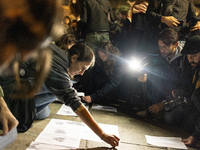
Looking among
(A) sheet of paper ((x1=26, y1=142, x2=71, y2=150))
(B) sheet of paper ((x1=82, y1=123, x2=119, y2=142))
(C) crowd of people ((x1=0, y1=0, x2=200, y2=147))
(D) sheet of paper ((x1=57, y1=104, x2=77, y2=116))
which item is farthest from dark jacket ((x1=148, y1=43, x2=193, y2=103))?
(A) sheet of paper ((x1=26, y1=142, x2=71, y2=150))

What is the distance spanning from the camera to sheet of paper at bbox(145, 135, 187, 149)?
1.38 m

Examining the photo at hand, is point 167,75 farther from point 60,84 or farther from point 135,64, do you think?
point 60,84

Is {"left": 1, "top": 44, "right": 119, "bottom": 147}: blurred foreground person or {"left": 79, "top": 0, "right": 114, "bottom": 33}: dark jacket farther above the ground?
{"left": 79, "top": 0, "right": 114, "bottom": 33}: dark jacket

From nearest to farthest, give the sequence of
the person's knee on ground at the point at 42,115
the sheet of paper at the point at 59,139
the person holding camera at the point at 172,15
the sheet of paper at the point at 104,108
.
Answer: the sheet of paper at the point at 59,139 < the person's knee on ground at the point at 42,115 < the sheet of paper at the point at 104,108 < the person holding camera at the point at 172,15

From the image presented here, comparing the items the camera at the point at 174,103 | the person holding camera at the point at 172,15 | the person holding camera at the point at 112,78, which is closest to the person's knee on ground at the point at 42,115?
the person holding camera at the point at 112,78

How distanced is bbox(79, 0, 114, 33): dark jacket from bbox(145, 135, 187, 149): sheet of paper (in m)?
2.03

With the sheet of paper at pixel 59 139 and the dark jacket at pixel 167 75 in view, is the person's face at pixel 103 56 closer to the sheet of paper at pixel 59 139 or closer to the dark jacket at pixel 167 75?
the dark jacket at pixel 167 75

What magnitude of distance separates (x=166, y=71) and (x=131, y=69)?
1.69 feet

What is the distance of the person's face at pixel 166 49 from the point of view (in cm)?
215

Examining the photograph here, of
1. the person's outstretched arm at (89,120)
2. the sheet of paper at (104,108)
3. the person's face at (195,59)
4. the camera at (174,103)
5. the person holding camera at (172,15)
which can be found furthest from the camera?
the person holding camera at (172,15)

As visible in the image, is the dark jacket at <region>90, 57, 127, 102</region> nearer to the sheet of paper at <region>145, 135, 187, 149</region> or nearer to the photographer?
the photographer

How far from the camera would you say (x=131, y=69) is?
2273mm

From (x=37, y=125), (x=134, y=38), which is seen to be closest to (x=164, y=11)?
(x=134, y=38)

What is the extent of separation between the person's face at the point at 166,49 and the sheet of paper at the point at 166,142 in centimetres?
118
